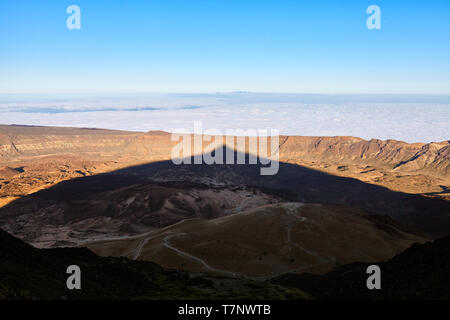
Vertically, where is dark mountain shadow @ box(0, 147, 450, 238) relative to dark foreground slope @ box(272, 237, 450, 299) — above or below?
below

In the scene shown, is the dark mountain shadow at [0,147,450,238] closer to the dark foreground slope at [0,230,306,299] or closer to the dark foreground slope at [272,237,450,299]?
the dark foreground slope at [272,237,450,299]

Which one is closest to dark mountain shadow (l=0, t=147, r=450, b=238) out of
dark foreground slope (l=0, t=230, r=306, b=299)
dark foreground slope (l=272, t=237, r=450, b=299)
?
dark foreground slope (l=272, t=237, r=450, b=299)

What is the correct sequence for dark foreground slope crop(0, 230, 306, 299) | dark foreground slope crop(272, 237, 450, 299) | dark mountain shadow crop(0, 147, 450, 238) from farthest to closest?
dark mountain shadow crop(0, 147, 450, 238) < dark foreground slope crop(272, 237, 450, 299) < dark foreground slope crop(0, 230, 306, 299)

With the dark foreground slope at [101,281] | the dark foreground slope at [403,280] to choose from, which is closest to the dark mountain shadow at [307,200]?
the dark foreground slope at [403,280]

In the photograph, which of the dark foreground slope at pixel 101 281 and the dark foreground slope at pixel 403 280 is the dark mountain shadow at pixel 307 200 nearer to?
the dark foreground slope at pixel 403 280

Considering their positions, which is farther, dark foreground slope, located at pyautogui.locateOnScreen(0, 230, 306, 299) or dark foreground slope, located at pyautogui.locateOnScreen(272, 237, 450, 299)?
dark foreground slope, located at pyautogui.locateOnScreen(272, 237, 450, 299)

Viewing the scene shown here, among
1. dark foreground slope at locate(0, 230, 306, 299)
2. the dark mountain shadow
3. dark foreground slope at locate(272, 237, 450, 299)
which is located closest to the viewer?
dark foreground slope at locate(0, 230, 306, 299)

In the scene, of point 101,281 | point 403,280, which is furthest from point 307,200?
point 101,281
